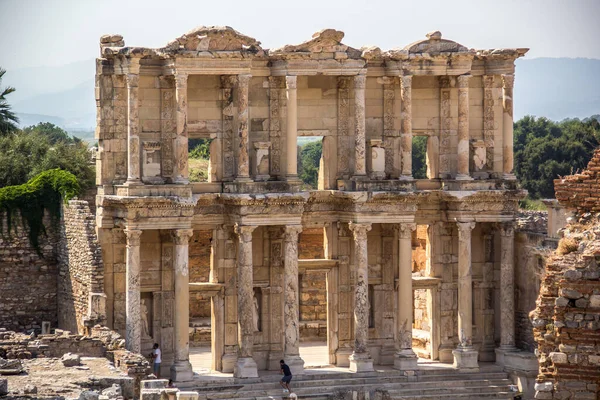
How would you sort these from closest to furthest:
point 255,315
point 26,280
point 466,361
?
point 255,315 → point 466,361 → point 26,280

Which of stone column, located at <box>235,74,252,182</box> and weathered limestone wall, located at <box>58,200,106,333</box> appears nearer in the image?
weathered limestone wall, located at <box>58,200,106,333</box>

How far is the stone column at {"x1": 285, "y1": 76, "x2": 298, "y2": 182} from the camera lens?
37.5 meters

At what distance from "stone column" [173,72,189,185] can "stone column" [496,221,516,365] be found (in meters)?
8.96

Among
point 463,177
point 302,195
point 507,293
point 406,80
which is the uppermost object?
point 406,80

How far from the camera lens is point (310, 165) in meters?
80.8

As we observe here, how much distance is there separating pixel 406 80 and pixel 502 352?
7722 millimetres

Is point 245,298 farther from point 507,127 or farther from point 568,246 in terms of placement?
point 568,246

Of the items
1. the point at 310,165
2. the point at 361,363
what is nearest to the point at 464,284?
the point at 361,363

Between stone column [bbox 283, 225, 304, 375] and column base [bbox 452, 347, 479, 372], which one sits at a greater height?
stone column [bbox 283, 225, 304, 375]

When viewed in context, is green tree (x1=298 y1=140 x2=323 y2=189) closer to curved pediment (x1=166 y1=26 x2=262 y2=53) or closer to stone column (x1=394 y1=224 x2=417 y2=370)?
stone column (x1=394 y1=224 x2=417 y2=370)

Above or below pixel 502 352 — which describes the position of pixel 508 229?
above

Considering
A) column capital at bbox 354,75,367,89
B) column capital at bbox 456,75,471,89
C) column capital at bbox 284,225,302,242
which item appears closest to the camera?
column capital at bbox 284,225,302,242

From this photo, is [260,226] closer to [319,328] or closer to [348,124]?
[348,124]

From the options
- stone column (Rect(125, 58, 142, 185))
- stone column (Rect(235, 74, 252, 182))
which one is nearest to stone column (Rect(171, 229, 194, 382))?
stone column (Rect(125, 58, 142, 185))
